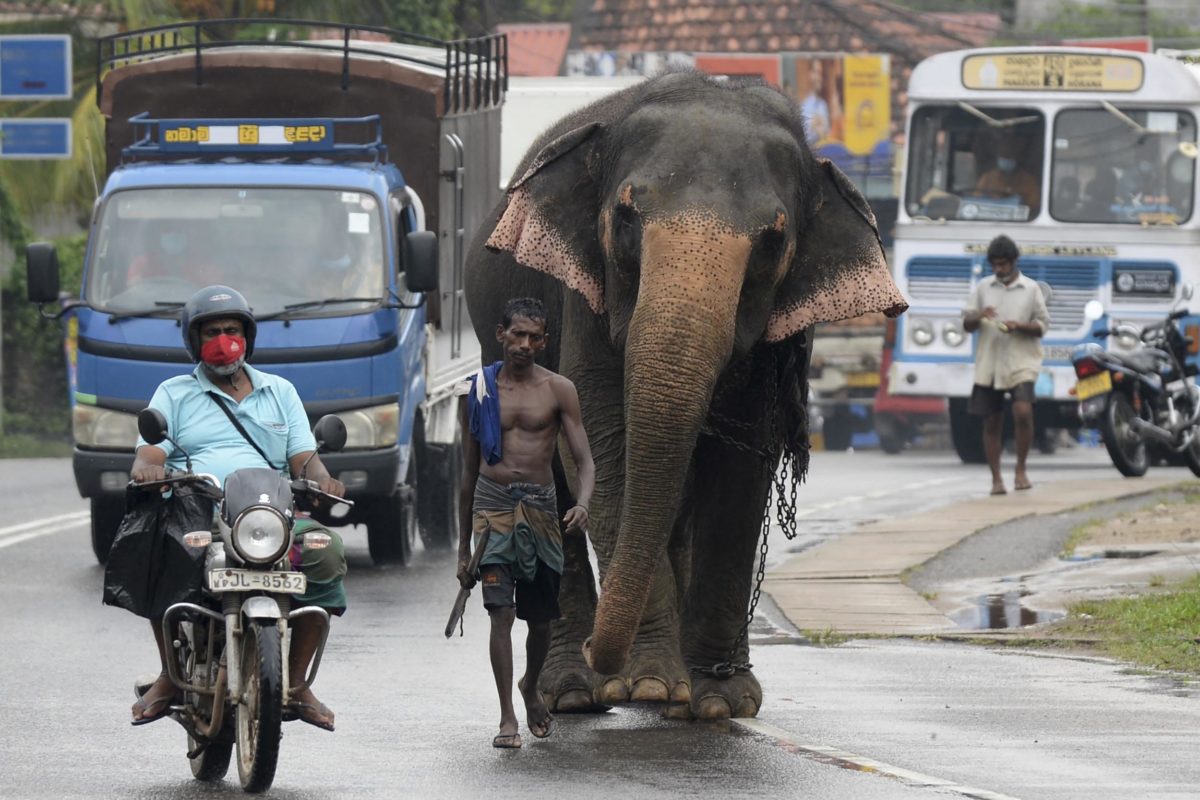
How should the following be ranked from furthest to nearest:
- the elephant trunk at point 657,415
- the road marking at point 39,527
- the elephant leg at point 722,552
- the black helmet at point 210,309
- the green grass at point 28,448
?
1. the green grass at point 28,448
2. the road marking at point 39,527
3. the elephant leg at point 722,552
4. the elephant trunk at point 657,415
5. the black helmet at point 210,309

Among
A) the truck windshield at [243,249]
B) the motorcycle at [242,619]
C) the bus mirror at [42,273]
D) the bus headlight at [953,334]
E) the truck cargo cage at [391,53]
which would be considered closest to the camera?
the motorcycle at [242,619]

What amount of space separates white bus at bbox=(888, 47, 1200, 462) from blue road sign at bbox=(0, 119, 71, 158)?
28.0ft

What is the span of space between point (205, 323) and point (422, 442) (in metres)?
9.04

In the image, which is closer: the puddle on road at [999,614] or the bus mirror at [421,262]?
the puddle on road at [999,614]

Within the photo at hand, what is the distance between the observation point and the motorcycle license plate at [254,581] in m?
7.96

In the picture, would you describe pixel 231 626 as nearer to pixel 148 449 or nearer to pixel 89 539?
pixel 148 449

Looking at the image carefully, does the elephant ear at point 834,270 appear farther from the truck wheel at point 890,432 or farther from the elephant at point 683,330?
the truck wheel at point 890,432

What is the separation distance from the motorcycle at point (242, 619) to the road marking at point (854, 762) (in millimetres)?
1697

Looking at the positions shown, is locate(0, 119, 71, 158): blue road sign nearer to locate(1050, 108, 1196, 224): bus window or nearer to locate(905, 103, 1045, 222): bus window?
locate(905, 103, 1045, 222): bus window

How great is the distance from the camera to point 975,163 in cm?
2577

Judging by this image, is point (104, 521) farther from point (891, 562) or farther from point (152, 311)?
point (891, 562)

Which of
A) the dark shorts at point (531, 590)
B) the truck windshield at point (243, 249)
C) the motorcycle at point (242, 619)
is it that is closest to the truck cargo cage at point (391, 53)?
the truck windshield at point (243, 249)

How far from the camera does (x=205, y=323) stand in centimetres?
863

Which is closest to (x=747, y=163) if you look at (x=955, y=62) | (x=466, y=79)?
(x=466, y=79)
